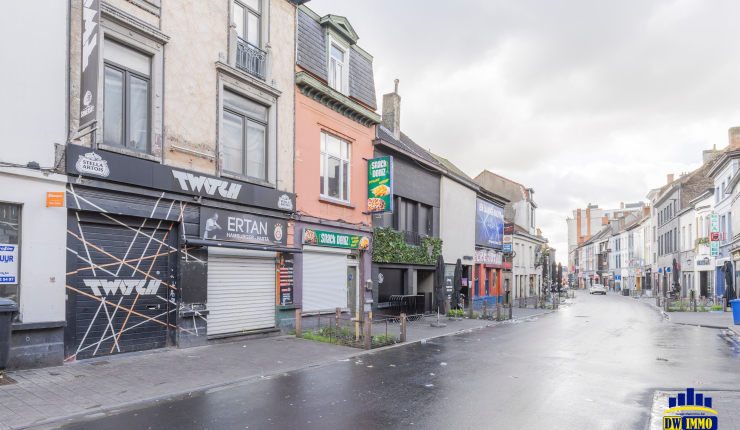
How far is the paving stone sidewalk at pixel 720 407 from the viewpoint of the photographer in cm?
599

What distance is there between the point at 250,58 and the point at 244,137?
2.18m

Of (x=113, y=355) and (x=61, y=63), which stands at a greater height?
(x=61, y=63)

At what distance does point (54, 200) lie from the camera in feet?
28.3

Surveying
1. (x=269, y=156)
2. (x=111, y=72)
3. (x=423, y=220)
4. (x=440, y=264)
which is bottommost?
(x=440, y=264)

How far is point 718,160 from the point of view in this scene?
3234 centimetres

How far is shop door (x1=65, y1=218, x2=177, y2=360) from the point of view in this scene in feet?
30.1

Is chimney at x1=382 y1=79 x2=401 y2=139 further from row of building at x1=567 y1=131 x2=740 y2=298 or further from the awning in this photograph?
row of building at x1=567 y1=131 x2=740 y2=298

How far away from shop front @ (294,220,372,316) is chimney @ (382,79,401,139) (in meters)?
6.99

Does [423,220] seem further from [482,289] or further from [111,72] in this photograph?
[111,72]

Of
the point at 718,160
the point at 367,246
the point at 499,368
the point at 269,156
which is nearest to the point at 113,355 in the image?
the point at 269,156

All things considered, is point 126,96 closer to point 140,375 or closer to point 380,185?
point 140,375

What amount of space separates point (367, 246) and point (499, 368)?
29.7 ft

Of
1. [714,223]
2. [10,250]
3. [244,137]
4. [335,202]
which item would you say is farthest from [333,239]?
[714,223]
